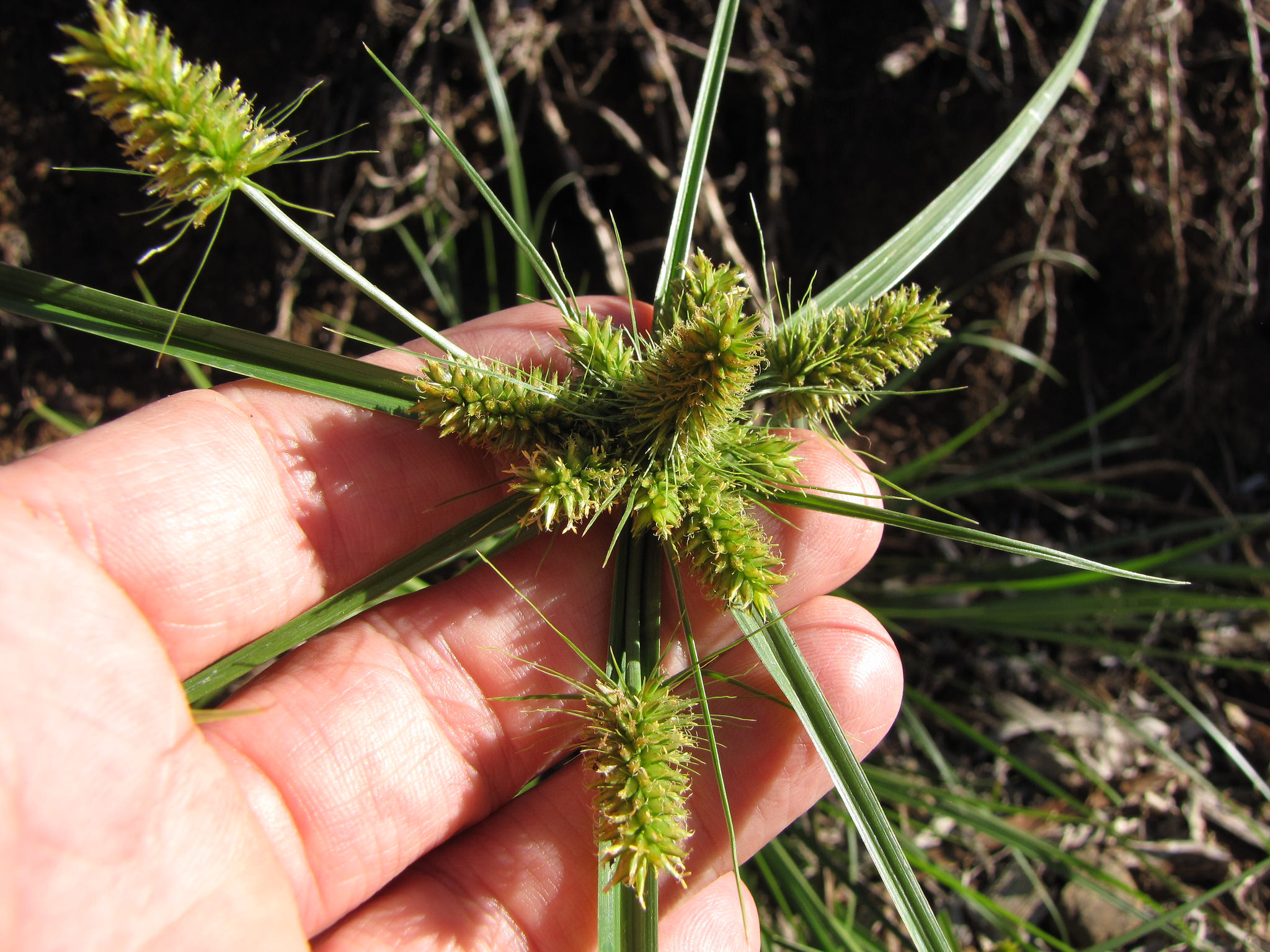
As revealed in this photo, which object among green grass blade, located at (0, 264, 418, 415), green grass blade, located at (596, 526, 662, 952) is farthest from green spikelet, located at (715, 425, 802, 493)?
green grass blade, located at (0, 264, 418, 415)

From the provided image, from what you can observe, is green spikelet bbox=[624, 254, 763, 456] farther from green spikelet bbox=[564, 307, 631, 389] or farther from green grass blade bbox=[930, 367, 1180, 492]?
green grass blade bbox=[930, 367, 1180, 492]

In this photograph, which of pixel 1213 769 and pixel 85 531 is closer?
pixel 85 531

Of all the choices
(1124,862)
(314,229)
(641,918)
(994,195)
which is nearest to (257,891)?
(641,918)

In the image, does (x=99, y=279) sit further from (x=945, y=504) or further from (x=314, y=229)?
(x=945, y=504)

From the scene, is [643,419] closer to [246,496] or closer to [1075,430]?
[246,496]

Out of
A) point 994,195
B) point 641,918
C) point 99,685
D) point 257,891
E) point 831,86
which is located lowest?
point 641,918

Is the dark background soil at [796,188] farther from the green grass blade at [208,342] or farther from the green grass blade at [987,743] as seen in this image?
the green grass blade at [208,342]
